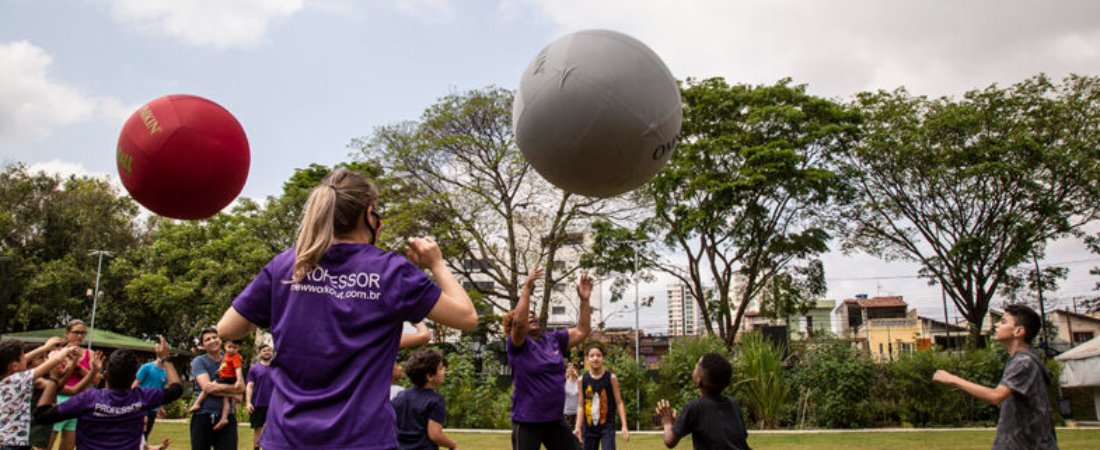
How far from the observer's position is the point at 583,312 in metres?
7.38

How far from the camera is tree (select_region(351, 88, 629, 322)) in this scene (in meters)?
30.0

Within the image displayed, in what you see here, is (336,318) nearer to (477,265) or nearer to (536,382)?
(536,382)

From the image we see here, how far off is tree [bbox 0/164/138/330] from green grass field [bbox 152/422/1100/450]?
83.5ft

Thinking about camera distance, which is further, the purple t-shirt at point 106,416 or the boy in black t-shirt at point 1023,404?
the purple t-shirt at point 106,416

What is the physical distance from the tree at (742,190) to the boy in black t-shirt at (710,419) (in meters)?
20.9

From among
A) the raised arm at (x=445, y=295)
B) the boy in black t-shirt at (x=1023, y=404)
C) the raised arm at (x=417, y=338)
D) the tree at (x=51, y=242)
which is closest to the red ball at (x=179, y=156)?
the raised arm at (x=417, y=338)

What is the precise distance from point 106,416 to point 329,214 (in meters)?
4.91

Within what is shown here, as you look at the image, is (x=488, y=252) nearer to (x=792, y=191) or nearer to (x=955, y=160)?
(x=792, y=191)

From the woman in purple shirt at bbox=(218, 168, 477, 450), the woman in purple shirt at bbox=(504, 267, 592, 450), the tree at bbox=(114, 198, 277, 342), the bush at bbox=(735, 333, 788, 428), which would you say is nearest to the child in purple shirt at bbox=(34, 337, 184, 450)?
the woman in purple shirt at bbox=(504, 267, 592, 450)

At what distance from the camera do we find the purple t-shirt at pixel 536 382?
7266 millimetres

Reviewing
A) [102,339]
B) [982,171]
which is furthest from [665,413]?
[102,339]

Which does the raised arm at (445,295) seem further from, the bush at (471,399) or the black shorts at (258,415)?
the bush at (471,399)

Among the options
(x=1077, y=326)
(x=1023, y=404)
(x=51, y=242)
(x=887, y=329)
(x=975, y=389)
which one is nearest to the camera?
(x=975, y=389)

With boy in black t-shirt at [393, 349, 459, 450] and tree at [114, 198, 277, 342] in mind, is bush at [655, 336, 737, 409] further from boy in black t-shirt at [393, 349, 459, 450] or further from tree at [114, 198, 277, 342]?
tree at [114, 198, 277, 342]
